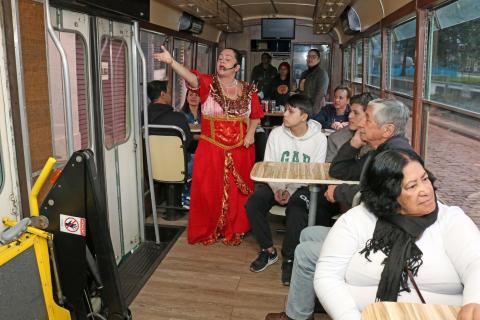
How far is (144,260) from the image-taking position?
12.2 feet

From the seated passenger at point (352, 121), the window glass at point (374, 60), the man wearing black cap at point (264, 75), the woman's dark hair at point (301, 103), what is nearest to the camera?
the seated passenger at point (352, 121)

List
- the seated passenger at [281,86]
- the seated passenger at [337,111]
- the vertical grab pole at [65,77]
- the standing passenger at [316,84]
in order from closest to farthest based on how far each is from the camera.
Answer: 1. the vertical grab pole at [65,77]
2. the seated passenger at [337,111]
3. the standing passenger at [316,84]
4. the seated passenger at [281,86]

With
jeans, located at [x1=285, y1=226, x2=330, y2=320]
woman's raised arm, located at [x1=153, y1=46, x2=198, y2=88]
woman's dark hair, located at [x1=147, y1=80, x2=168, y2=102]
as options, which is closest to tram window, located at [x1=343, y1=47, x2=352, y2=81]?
woman's dark hair, located at [x1=147, y1=80, x2=168, y2=102]

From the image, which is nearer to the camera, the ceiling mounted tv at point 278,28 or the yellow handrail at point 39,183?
the yellow handrail at point 39,183

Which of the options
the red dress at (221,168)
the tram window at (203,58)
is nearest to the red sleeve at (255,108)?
the red dress at (221,168)

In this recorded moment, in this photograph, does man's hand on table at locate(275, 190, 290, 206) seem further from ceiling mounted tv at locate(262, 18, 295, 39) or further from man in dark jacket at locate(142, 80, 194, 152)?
ceiling mounted tv at locate(262, 18, 295, 39)

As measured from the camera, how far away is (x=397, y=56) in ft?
16.2

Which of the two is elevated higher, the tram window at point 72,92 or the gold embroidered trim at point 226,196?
the tram window at point 72,92

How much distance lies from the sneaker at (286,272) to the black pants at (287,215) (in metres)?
0.06

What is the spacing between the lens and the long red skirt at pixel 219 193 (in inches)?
157

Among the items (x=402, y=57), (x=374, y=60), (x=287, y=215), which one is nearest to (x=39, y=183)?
(x=287, y=215)

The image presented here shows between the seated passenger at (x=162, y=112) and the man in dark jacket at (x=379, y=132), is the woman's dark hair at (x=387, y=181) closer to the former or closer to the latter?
the man in dark jacket at (x=379, y=132)

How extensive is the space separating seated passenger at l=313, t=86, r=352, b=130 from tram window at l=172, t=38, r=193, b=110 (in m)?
2.21

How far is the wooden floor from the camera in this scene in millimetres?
2974
